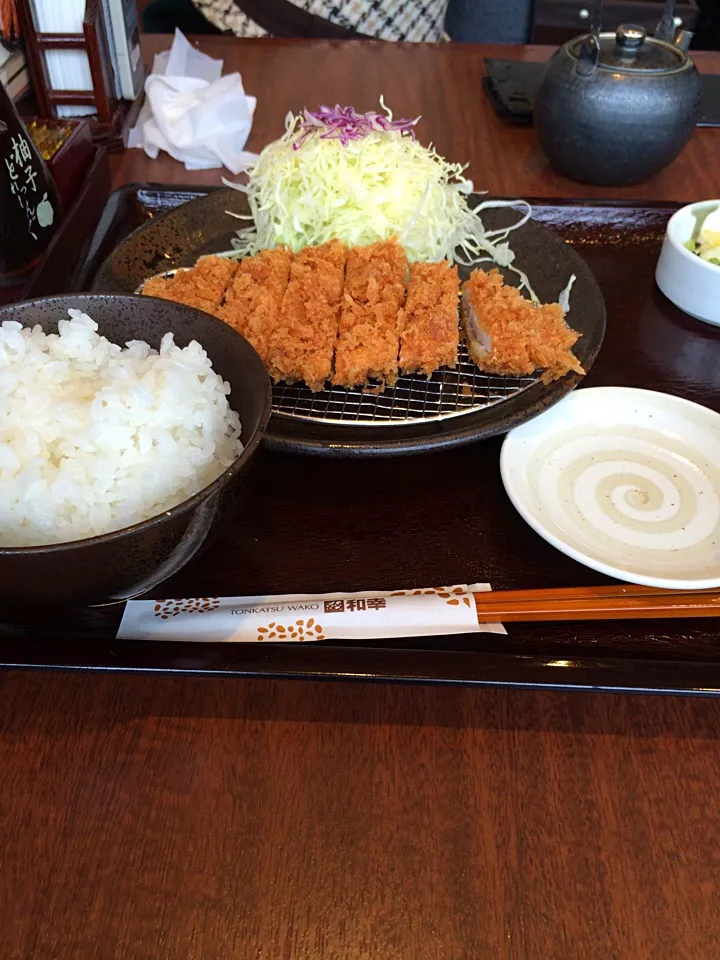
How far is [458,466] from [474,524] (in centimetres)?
17

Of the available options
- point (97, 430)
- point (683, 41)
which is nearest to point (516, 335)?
point (97, 430)

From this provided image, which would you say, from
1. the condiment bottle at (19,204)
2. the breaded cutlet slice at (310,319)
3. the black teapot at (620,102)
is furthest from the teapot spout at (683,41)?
the condiment bottle at (19,204)

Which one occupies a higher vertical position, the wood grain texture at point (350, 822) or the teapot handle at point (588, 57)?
the teapot handle at point (588, 57)

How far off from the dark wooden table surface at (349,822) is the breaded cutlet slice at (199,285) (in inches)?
35.1

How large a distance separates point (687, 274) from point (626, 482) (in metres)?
0.77

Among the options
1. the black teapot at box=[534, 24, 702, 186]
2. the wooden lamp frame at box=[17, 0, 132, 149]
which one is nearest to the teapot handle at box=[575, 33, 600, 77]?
the black teapot at box=[534, 24, 702, 186]

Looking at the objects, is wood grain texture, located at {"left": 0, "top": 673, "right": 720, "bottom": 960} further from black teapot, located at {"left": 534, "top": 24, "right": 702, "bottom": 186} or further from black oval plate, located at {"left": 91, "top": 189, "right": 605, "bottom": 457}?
black teapot, located at {"left": 534, "top": 24, "right": 702, "bottom": 186}

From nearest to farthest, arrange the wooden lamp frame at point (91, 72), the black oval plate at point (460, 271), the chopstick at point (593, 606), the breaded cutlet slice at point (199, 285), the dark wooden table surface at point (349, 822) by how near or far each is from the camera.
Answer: the dark wooden table surface at point (349, 822)
the chopstick at point (593, 606)
the black oval plate at point (460, 271)
the breaded cutlet slice at point (199, 285)
the wooden lamp frame at point (91, 72)

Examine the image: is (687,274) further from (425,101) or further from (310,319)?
(425,101)

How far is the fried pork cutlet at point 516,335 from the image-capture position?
1612mm

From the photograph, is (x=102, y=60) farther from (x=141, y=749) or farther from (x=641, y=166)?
(x=141, y=749)

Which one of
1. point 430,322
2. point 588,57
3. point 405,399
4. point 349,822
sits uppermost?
point 588,57

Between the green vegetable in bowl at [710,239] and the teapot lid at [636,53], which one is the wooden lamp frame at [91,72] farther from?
the green vegetable in bowl at [710,239]

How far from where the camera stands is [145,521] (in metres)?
1.02
